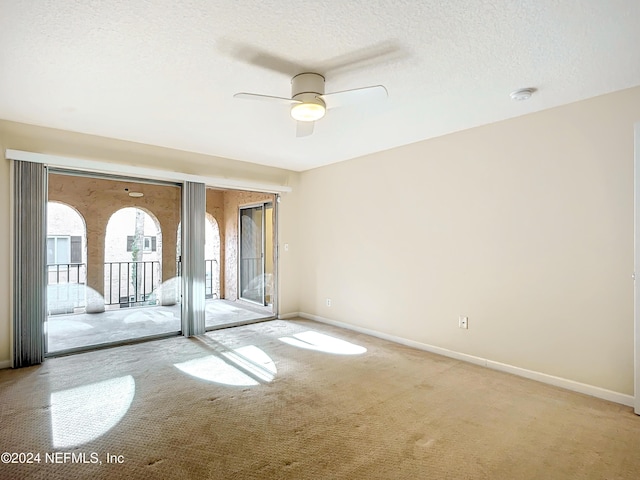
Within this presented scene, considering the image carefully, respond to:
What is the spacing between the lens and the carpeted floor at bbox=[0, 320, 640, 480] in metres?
2.00

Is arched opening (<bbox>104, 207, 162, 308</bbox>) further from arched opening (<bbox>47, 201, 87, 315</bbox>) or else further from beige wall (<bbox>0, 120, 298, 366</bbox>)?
beige wall (<bbox>0, 120, 298, 366</bbox>)

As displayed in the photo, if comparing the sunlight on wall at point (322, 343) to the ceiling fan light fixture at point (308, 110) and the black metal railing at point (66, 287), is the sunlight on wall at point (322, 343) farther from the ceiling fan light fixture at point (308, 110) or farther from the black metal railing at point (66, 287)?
the ceiling fan light fixture at point (308, 110)

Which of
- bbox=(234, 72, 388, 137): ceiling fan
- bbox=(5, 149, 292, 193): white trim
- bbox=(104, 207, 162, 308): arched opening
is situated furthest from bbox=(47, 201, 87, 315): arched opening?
bbox=(234, 72, 388, 137): ceiling fan

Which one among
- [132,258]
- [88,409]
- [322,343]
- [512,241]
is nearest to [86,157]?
[132,258]

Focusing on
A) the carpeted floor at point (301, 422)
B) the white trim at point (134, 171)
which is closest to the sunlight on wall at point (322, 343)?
the carpeted floor at point (301, 422)

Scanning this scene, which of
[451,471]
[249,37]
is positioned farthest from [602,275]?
[249,37]

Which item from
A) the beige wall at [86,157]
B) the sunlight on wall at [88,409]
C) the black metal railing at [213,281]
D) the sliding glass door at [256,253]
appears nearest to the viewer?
the sunlight on wall at [88,409]

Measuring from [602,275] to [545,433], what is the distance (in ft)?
4.53

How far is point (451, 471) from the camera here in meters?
1.96

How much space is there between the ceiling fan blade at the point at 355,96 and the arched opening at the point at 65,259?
11.1ft

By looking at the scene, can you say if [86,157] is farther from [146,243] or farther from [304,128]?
[304,128]

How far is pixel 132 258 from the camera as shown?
4.62m

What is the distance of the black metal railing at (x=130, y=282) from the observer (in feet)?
14.5

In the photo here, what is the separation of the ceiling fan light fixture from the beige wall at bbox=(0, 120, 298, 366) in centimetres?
265
